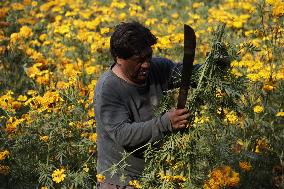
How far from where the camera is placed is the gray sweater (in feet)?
9.43

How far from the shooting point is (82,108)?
4320mm

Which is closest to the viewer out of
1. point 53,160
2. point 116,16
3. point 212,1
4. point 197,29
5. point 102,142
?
point 102,142

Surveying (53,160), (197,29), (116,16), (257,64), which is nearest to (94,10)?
(116,16)

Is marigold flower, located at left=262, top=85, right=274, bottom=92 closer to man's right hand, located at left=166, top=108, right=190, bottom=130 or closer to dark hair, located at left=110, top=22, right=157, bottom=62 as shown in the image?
dark hair, located at left=110, top=22, right=157, bottom=62

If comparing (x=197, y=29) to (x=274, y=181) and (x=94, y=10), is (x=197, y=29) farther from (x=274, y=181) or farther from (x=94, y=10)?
(x=274, y=181)

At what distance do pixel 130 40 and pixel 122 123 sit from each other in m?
0.46

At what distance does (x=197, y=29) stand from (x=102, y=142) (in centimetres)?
439

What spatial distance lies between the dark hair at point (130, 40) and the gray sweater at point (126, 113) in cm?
20


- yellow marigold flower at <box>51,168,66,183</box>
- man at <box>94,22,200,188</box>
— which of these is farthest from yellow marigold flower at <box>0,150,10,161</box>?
man at <box>94,22,200,188</box>

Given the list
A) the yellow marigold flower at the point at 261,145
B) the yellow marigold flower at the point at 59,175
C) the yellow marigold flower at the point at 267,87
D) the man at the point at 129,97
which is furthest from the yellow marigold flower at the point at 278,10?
the yellow marigold flower at the point at 59,175

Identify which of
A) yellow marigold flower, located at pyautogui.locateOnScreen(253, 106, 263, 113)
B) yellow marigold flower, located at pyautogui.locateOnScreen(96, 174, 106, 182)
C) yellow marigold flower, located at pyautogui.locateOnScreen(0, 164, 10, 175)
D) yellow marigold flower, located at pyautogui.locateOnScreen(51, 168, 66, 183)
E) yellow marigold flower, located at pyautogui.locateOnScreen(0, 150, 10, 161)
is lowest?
yellow marigold flower, located at pyautogui.locateOnScreen(0, 164, 10, 175)

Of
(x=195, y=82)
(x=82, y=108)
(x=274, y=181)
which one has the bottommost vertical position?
(x=274, y=181)

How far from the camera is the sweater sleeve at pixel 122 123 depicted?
2693mm

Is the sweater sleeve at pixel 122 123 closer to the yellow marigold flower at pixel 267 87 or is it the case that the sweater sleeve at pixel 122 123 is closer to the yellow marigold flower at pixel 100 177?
the yellow marigold flower at pixel 100 177
